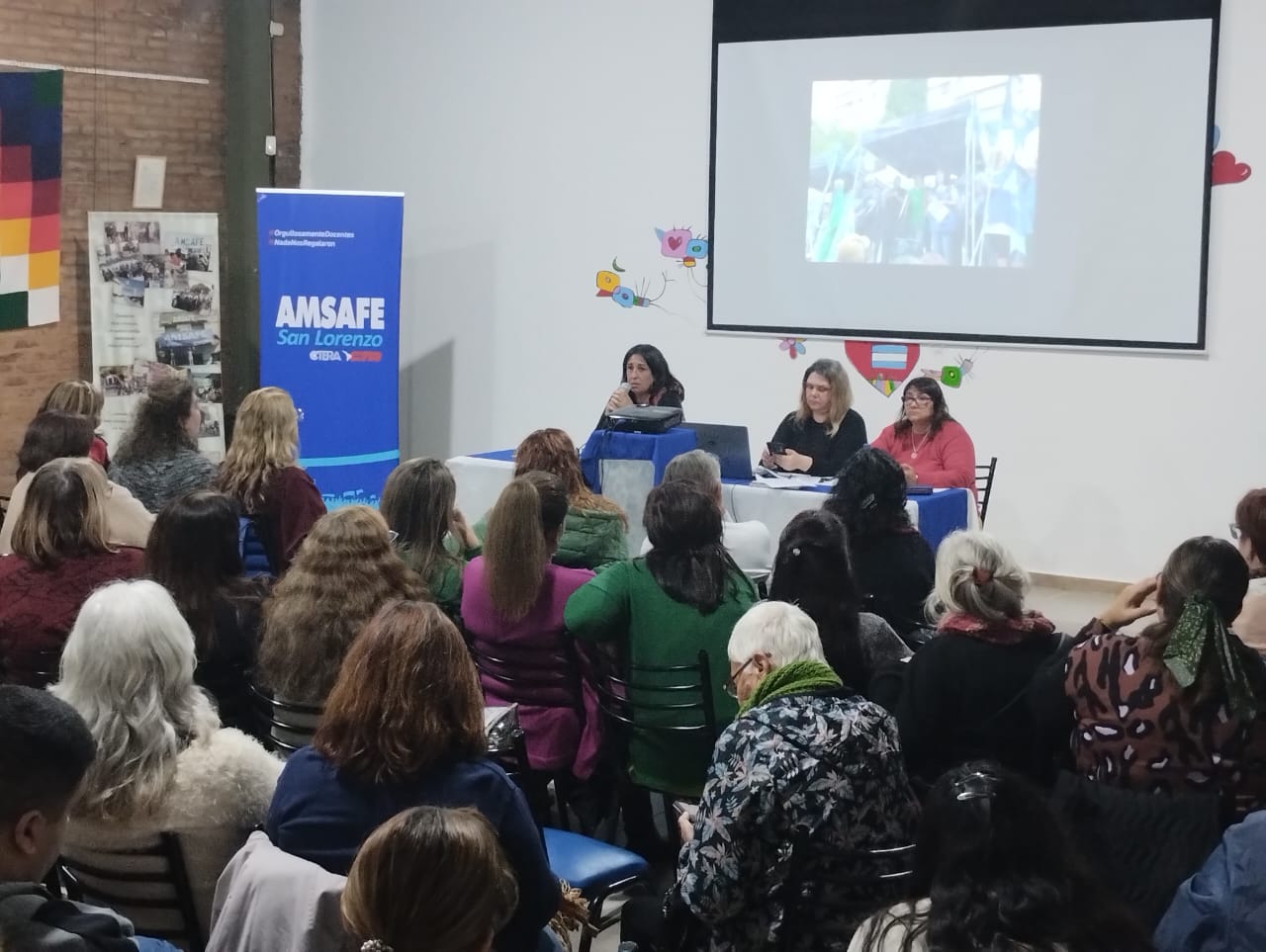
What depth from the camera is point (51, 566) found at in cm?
330

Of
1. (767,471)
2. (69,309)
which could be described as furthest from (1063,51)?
(69,309)

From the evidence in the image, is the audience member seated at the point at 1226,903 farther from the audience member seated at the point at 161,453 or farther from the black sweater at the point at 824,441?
the black sweater at the point at 824,441

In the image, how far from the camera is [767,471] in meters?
5.92

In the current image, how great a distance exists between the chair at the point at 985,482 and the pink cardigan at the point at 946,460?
1.78 ft

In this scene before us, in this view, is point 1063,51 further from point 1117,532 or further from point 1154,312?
point 1117,532

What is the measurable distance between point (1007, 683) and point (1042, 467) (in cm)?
430

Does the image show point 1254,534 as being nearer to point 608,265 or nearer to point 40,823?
point 40,823

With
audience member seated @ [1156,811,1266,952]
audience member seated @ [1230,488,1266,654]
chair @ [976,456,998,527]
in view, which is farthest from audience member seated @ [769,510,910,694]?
chair @ [976,456,998,527]

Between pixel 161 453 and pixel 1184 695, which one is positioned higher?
pixel 161 453

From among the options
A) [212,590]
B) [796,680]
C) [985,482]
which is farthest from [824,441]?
[796,680]

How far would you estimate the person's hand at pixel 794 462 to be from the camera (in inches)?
236

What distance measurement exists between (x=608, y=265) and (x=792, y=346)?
4.15ft

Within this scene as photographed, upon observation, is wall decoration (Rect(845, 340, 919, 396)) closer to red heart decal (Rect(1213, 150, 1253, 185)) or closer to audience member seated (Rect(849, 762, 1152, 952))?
red heart decal (Rect(1213, 150, 1253, 185))

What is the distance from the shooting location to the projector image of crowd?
170 centimetres
